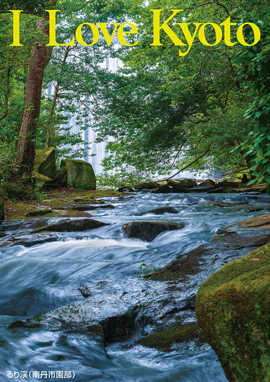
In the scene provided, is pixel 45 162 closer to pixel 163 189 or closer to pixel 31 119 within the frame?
pixel 31 119

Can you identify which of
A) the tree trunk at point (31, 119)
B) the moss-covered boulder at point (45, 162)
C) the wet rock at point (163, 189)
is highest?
the tree trunk at point (31, 119)

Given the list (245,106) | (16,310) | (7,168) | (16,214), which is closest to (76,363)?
(16,310)

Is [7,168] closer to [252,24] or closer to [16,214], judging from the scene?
[16,214]

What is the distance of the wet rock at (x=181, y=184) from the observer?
60.6 ft

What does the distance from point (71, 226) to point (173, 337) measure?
4683 mm

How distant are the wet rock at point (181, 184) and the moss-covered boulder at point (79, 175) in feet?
17.2

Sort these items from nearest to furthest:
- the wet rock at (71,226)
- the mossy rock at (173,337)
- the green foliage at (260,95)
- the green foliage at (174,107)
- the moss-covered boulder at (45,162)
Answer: the mossy rock at (173,337) < the green foliage at (260,95) < the wet rock at (71,226) < the green foliage at (174,107) < the moss-covered boulder at (45,162)

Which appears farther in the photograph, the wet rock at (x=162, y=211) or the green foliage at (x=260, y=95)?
the wet rock at (x=162, y=211)

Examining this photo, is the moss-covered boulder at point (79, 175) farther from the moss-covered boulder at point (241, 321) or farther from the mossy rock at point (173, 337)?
the moss-covered boulder at point (241, 321)

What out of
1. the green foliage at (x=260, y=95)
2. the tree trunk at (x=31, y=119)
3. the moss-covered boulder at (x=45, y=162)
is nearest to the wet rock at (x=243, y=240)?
the green foliage at (x=260, y=95)

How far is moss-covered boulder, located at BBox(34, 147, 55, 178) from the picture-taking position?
14504 mm

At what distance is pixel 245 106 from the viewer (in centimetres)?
1027

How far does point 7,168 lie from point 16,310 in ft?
22.6

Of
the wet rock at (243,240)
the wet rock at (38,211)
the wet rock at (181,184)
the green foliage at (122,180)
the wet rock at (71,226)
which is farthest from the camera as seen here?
the wet rock at (181,184)
